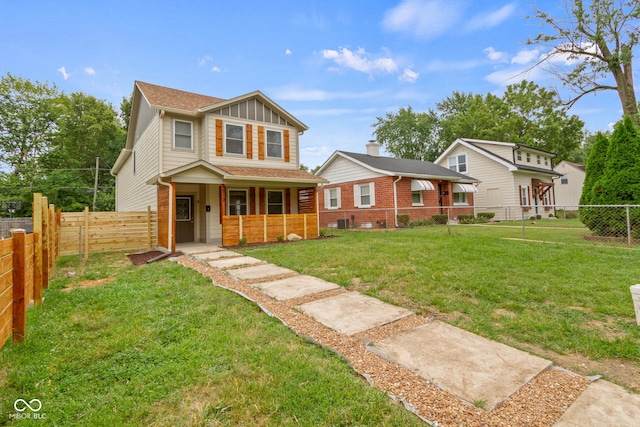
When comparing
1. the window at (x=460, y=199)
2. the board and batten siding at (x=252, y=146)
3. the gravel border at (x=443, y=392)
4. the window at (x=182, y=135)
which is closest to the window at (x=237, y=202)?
the board and batten siding at (x=252, y=146)

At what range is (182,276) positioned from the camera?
5520mm

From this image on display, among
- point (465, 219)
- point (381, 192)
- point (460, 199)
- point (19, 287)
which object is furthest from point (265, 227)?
point (460, 199)

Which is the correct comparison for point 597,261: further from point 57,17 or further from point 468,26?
point 57,17

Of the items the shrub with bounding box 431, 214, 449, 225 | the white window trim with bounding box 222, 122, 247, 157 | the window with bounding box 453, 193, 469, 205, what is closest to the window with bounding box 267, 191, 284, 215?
the white window trim with bounding box 222, 122, 247, 157

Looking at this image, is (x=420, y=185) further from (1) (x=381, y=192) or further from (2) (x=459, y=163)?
(2) (x=459, y=163)

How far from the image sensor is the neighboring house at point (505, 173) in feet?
61.9

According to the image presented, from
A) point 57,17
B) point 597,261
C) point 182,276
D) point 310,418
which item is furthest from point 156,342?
point 57,17

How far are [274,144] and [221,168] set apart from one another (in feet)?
9.24

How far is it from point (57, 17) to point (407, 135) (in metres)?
32.9

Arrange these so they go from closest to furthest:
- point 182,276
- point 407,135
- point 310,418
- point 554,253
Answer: point 310,418 → point 182,276 → point 554,253 → point 407,135

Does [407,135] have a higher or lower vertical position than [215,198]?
higher

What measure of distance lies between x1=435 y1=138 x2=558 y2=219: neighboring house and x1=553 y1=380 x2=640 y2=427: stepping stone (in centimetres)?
1886

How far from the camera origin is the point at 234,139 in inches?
443

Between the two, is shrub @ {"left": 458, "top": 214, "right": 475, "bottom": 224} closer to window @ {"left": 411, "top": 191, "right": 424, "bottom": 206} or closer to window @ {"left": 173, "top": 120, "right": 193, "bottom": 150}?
window @ {"left": 411, "top": 191, "right": 424, "bottom": 206}
